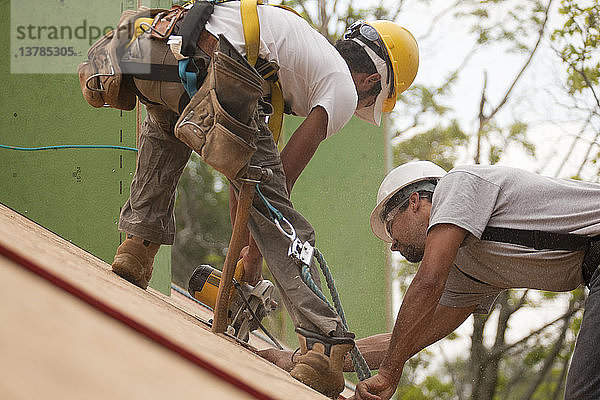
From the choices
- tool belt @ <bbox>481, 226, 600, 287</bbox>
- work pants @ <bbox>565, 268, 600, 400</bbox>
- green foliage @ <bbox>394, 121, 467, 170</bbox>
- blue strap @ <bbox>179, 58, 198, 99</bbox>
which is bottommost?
green foliage @ <bbox>394, 121, 467, 170</bbox>

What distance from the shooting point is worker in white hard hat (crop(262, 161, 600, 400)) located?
2.05 metres

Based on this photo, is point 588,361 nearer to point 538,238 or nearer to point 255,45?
point 538,238

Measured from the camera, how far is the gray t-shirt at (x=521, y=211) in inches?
83.1

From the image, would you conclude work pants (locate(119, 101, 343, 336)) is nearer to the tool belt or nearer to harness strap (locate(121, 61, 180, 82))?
harness strap (locate(121, 61, 180, 82))

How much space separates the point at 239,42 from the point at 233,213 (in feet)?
2.04

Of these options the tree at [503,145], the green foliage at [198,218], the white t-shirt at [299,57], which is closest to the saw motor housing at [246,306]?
the white t-shirt at [299,57]

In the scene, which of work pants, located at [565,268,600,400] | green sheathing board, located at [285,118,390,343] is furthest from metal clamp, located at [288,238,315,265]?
green sheathing board, located at [285,118,390,343]

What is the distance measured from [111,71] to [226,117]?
2.08 ft

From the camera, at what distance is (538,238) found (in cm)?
217

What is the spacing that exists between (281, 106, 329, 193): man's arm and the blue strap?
37 centimetres

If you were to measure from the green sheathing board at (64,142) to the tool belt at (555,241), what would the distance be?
67.7 inches

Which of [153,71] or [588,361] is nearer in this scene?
[588,361]

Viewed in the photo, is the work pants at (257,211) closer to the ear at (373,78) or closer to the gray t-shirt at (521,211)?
the gray t-shirt at (521,211)

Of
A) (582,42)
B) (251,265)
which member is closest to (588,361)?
(251,265)
